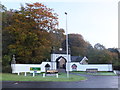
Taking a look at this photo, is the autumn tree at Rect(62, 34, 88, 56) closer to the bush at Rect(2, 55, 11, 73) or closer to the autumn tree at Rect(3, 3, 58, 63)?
the autumn tree at Rect(3, 3, 58, 63)

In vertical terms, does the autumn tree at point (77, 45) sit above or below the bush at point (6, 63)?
above

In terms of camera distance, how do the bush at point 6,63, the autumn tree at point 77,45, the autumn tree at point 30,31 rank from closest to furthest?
the bush at point 6,63 → the autumn tree at point 30,31 → the autumn tree at point 77,45

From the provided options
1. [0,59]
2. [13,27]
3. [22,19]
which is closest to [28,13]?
[22,19]

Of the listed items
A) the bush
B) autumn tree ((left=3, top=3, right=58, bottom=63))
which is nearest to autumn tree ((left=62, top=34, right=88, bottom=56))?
autumn tree ((left=3, top=3, right=58, bottom=63))

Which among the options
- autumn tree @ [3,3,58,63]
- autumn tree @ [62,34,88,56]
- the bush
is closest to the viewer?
the bush

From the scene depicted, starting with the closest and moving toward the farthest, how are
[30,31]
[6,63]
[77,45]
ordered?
[6,63]
[30,31]
[77,45]

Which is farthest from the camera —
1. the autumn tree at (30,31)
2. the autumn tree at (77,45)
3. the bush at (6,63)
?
the autumn tree at (77,45)

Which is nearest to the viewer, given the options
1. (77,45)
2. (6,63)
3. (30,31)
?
(6,63)

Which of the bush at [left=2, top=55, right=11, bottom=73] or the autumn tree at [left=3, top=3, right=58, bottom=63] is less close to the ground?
the autumn tree at [left=3, top=3, right=58, bottom=63]

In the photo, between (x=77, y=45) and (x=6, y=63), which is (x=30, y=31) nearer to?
(x=6, y=63)

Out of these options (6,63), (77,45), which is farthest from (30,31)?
(77,45)

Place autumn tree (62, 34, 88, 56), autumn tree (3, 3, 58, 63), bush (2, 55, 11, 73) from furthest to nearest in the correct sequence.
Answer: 1. autumn tree (62, 34, 88, 56)
2. autumn tree (3, 3, 58, 63)
3. bush (2, 55, 11, 73)

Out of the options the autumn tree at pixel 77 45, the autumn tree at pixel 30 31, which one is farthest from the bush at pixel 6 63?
the autumn tree at pixel 77 45

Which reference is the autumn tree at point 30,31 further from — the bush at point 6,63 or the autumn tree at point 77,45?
the autumn tree at point 77,45
